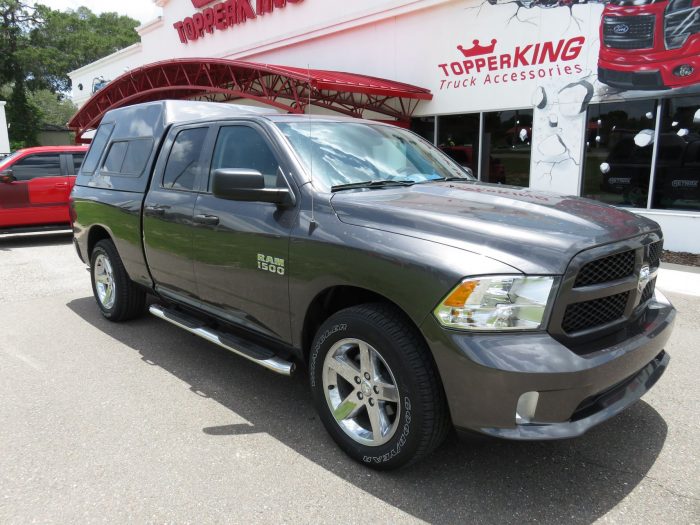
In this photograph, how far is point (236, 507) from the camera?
2.63m

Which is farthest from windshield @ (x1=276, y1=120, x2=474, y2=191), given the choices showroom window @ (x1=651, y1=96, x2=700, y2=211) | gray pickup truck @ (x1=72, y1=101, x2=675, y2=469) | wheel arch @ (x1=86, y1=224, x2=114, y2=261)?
showroom window @ (x1=651, y1=96, x2=700, y2=211)

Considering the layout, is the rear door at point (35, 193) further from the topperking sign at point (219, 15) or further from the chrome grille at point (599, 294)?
the chrome grille at point (599, 294)

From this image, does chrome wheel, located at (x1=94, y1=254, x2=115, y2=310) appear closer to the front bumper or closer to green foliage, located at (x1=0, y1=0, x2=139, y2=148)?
the front bumper

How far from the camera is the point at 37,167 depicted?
1105 centimetres

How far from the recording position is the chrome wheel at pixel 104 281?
543cm

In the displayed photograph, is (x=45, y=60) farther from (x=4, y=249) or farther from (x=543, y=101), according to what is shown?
(x=543, y=101)

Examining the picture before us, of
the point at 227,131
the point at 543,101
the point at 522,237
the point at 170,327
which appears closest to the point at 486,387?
the point at 522,237

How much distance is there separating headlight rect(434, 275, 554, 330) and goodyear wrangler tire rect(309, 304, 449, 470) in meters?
0.36

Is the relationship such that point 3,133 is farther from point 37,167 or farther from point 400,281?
point 400,281

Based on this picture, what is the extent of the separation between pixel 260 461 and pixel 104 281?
11.4 feet

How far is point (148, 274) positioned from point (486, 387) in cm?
338

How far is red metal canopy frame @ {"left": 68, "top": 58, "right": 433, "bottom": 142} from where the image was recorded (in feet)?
39.0

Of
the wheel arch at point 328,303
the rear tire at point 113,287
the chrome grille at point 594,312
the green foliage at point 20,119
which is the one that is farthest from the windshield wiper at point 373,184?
the green foliage at point 20,119

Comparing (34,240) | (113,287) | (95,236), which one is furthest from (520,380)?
(34,240)
